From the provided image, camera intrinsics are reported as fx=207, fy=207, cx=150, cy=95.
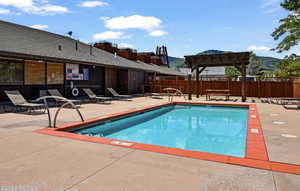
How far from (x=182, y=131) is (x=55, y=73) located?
9.22 m

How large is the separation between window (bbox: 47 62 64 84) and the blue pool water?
21.7ft

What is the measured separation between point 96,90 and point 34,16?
6696 mm

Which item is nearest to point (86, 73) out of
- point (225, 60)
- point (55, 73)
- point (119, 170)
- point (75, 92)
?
point (75, 92)

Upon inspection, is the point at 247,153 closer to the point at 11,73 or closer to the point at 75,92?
the point at 11,73

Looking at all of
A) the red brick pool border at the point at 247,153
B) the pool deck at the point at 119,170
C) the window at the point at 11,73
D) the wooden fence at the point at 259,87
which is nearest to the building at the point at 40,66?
the window at the point at 11,73

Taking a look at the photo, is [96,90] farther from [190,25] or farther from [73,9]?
[190,25]

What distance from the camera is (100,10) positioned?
12.6 metres

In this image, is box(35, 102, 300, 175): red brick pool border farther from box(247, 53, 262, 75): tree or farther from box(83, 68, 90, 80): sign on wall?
box(247, 53, 262, 75): tree

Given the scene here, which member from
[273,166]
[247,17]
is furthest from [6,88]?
[247,17]

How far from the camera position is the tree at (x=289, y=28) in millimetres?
12106

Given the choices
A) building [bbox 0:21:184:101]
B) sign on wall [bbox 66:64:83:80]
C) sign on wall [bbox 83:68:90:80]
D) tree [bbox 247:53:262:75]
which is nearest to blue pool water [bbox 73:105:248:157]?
building [bbox 0:21:184:101]

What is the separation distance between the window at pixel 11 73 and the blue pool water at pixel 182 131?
6.60 meters

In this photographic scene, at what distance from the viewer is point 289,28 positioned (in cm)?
1300

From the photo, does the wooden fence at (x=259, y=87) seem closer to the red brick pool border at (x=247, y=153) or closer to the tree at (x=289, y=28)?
the tree at (x=289, y=28)
